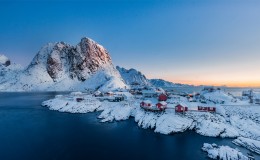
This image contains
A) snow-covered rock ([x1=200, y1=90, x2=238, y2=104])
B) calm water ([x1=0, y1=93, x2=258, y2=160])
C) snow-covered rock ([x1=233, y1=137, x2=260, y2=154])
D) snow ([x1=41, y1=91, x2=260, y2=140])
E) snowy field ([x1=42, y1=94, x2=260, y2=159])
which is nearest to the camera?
calm water ([x1=0, y1=93, x2=258, y2=160])

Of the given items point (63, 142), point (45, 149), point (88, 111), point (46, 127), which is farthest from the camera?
point (88, 111)

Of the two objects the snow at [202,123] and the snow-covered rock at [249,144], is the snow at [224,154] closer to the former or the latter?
the snow-covered rock at [249,144]

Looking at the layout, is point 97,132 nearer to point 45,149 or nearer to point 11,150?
point 45,149

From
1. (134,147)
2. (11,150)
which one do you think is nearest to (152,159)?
(134,147)

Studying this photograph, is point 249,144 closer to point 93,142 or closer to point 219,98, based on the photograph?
point 93,142

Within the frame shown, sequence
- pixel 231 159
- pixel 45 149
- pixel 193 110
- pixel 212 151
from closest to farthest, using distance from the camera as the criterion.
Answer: pixel 231 159 < pixel 212 151 < pixel 45 149 < pixel 193 110

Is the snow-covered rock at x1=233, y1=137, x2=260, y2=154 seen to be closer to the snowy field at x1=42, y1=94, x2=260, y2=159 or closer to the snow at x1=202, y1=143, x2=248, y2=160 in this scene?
the snowy field at x1=42, y1=94, x2=260, y2=159

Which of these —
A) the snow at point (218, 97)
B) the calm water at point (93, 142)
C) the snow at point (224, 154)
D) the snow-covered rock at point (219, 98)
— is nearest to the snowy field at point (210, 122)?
the snow at point (224, 154)

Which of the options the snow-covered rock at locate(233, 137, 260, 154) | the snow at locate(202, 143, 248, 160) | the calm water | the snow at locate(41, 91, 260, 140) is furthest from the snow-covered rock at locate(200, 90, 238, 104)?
the snow at locate(202, 143, 248, 160)
